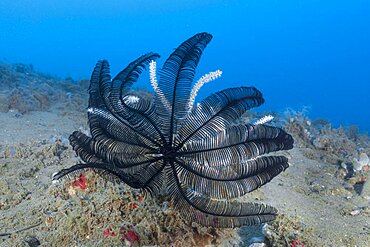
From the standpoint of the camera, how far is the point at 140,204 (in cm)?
418

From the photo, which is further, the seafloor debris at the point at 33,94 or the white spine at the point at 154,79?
the seafloor debris at the point at 33,94

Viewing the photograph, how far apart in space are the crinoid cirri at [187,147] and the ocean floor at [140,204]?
287 mm

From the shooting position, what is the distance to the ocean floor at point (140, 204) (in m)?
4.11

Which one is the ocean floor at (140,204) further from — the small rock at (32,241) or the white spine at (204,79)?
the white spine at (204,79)

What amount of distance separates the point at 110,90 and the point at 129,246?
187cm

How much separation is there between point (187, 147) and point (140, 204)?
853mm

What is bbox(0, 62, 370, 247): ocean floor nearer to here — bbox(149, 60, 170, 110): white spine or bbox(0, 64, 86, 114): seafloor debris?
bbox(149, 60, 170, 110): white spine

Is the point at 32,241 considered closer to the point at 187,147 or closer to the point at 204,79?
the point at 187,147

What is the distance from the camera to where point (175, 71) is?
14.0 ft

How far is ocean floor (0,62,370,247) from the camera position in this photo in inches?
162

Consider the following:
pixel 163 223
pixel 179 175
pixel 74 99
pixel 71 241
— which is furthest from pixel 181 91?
pixel 74 99

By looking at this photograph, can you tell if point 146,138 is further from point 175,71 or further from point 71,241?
point 71,241

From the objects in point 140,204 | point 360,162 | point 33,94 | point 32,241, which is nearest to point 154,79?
point 140,204

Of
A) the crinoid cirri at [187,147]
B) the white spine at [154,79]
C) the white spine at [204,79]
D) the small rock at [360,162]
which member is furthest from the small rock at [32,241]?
the small rock at [360,162]
